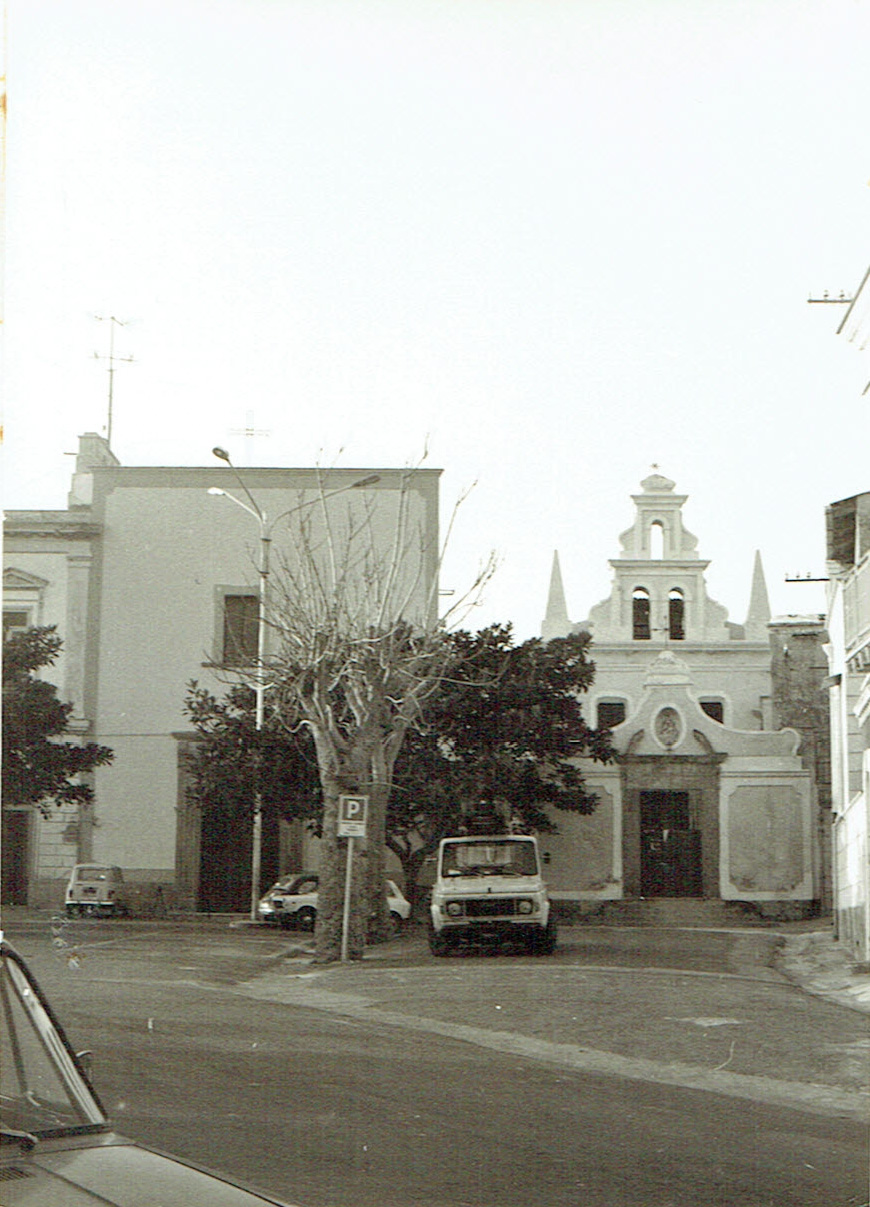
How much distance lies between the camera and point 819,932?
27094 mm

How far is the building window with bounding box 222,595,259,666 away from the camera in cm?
2338

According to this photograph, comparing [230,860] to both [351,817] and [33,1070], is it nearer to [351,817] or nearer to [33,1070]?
[351,817]

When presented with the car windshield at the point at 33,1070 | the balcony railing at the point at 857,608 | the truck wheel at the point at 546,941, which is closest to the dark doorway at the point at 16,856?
the truck wheel at the point at 546,941

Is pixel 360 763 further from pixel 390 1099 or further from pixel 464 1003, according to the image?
pixel 390 1099

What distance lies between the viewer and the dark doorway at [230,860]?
85.1 ft

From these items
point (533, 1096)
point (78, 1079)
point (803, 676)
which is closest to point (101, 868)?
point (533, 1096)

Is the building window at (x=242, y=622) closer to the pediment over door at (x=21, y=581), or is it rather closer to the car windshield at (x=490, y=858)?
the pediment over door at (x=21, y=581)

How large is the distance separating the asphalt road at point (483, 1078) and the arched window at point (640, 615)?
21347 millimetres

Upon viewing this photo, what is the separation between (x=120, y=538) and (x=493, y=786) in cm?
956

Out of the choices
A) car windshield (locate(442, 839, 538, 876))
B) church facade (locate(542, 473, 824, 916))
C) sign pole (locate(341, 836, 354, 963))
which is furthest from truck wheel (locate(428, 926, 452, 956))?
church facade (locate(542, 473, 824, 916))

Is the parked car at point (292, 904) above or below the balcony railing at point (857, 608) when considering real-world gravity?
below

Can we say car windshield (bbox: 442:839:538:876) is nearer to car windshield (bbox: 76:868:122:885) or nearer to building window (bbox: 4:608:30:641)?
car windshield (bbox: 76:868:122:885)

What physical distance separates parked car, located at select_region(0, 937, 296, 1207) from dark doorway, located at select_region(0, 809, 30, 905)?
17248mm

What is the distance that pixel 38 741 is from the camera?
1959cm
